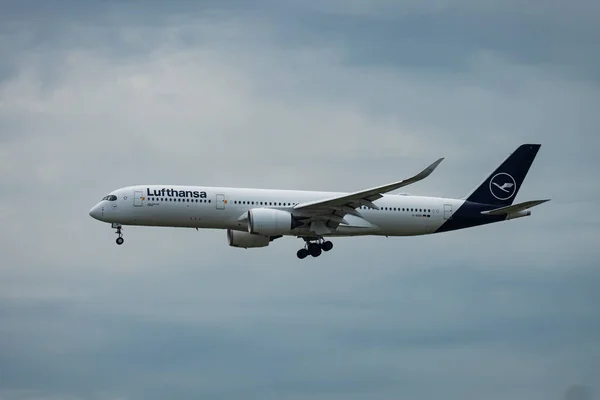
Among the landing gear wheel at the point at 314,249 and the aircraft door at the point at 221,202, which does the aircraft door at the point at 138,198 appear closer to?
the aircraft door at the point at 221,202

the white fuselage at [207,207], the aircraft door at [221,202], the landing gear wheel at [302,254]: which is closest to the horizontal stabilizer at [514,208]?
the white fuselage at [207,207]

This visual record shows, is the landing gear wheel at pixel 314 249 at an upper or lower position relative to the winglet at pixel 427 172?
lower

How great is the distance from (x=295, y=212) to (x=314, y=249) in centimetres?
379

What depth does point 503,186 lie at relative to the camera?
3310 inches

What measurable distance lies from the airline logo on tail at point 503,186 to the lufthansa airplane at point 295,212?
56.1 inches

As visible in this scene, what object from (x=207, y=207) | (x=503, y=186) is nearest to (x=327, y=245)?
(x=207, y=207)

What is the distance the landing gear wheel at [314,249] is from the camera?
7956 centimetres

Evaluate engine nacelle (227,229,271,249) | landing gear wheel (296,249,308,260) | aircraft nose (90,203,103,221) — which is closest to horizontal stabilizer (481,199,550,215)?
landing gear wheel (296,249,308,260)

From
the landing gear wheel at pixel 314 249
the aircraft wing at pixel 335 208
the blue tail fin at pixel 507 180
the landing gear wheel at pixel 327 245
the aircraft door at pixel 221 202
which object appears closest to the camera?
the aircraft wing at pixel 335 208

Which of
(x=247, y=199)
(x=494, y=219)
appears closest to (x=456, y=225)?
(x=494, y=219)

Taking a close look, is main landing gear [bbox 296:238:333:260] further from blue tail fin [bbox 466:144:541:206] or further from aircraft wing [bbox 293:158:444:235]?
blue tail fin [bbox 466:144:541:206]

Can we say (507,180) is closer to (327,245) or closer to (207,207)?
(327,245)

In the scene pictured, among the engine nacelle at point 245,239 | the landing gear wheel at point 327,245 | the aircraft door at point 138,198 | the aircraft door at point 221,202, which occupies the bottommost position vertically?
the landing gear wheel at point 327,245

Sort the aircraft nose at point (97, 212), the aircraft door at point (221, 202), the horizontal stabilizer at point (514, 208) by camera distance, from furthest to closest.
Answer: the horizontal stabilizer at point (514, 208) → the aircraft nose at point (97, 212) → the aircraft door at point (221, 202)
